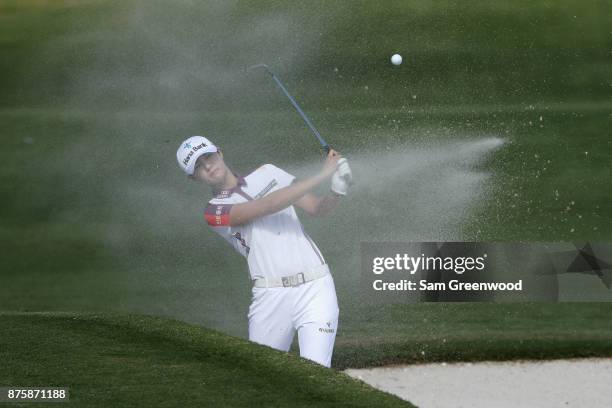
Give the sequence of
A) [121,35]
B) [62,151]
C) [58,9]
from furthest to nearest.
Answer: [58,9], [121,35], [62,151]

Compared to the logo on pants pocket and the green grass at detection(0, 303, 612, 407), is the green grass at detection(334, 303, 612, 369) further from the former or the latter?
the logo on pants pocket

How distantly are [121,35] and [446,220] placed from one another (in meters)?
8.76

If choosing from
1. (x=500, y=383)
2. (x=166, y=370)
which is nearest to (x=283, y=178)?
(x=166, y=370)

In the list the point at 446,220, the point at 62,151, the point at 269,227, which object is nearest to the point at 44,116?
the point at 62,151

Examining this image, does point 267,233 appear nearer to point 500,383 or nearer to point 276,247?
point 276,247

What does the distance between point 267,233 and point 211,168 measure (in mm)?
577

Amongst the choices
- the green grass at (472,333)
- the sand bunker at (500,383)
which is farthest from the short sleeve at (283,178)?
the green grass at (472,333)

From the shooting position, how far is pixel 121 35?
21.5 meters

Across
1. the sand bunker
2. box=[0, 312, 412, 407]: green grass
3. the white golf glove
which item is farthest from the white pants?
the sand bunker

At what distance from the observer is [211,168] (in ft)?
28.0

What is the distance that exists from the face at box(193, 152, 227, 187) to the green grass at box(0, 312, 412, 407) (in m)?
1.02

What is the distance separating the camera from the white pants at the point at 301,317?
8.15 metres

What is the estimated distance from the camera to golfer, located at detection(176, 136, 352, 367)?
8188 millimetres

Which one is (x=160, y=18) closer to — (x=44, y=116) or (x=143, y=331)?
(x=44, y=116)
